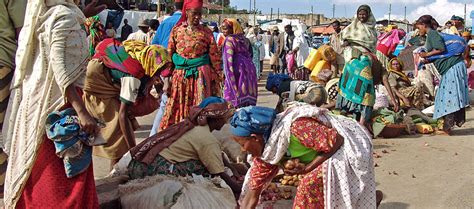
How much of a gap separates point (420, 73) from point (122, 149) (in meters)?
7.73

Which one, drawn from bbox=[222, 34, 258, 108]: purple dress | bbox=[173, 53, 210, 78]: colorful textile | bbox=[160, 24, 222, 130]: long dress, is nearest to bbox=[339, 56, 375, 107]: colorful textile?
bbox=[222, 34, 258, 108]: purple dress

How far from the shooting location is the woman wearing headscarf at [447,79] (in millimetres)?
8438

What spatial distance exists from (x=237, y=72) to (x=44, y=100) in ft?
13.2

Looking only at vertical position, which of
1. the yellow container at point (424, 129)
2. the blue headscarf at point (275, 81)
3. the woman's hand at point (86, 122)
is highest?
the blue headscarf at point (275, 81)

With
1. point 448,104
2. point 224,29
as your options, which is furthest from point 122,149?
point 448,104

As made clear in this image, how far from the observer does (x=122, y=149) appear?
518cm

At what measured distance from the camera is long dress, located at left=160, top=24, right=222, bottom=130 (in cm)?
601

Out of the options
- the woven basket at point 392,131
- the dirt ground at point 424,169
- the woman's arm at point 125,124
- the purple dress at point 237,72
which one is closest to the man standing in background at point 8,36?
the woman's arm at point 125,124

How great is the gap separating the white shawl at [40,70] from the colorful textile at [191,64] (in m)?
2.57

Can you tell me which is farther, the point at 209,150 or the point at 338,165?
the point at 209,150

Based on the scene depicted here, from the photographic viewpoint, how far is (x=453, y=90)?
866 cm

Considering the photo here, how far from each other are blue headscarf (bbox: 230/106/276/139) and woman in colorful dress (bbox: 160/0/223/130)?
271 cm

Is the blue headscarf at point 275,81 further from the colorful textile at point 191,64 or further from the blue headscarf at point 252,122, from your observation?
the blue headscarf at point 252,122

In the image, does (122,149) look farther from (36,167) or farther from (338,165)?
(338,165)
